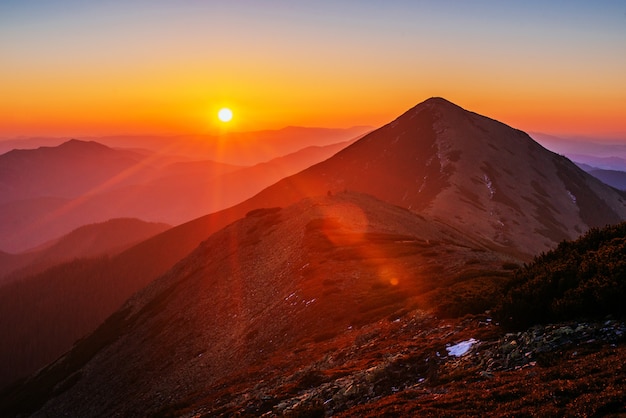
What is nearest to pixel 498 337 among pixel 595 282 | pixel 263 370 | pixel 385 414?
pixel 595 282

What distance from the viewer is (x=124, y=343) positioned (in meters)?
82.1

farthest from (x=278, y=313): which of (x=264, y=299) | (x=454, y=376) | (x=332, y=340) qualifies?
(x=454, y=376)

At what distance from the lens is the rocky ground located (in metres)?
16.9

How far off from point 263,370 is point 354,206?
65.3 metres

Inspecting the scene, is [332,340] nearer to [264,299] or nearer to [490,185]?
[264,299]

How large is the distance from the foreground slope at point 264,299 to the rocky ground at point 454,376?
160 inches

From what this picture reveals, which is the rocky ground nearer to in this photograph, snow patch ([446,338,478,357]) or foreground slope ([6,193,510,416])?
snow patch ([446,338,478,357])

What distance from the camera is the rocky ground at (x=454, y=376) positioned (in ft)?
55.5

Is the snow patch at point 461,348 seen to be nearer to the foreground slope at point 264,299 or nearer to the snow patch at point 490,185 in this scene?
the foreground slope at point 264,299

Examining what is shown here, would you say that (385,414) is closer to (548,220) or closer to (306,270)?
(306,270)

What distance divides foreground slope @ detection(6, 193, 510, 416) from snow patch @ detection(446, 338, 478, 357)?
5896 millimetres

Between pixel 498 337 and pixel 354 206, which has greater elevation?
pixel 354 206

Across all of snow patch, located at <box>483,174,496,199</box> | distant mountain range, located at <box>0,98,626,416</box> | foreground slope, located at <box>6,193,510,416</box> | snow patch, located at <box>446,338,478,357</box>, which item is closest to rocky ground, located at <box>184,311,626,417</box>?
snow patch, located at <box>446,338,478,357</box>

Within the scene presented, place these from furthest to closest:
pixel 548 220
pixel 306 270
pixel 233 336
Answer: pixel 548 220 → pixel 306 270 → pixel 233 336
